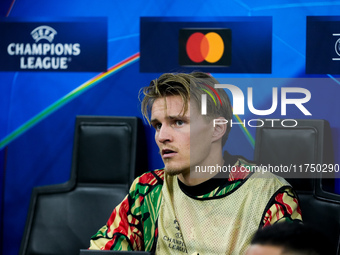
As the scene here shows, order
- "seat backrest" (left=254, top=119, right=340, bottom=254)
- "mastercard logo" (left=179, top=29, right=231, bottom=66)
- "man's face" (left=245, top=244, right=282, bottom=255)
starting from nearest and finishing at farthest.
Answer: "man's face" (left=245, top=244, right=282, bottom=255)
"seat backrest" (left=254, top=119, right=340, bottom=254)
"mastercard logo" (left=179, top=29, right=231, bottom=66)

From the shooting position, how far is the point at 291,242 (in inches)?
34.5

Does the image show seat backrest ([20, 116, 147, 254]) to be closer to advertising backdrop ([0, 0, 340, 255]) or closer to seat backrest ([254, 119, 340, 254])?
advertising backdrop ([0, 0, 340, 255])

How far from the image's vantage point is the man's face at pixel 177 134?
2121 millimetres

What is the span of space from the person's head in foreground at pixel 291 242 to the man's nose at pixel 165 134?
1243 mm

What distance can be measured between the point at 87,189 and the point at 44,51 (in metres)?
0.89

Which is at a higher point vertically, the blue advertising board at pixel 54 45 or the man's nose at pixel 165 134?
the blue advertising board at pixel 54 45

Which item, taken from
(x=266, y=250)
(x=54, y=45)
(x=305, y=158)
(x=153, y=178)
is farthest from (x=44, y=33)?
(x=266, y=250)

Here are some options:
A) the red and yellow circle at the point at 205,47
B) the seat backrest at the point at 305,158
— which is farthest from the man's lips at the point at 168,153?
the red and yellow circle at the point at 205,47

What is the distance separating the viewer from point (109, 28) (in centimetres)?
309

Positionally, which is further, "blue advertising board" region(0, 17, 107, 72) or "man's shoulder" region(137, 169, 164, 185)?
"blue advertising board" region(0, 17, 107, 72)

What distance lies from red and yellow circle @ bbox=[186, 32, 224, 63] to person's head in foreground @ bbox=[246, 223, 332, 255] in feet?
7.00

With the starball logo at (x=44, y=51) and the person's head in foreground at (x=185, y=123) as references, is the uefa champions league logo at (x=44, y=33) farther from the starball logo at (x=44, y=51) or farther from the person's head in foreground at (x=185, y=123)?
the person's head in foreground at (x=185, y=123)

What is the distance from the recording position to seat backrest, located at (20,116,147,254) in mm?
2898

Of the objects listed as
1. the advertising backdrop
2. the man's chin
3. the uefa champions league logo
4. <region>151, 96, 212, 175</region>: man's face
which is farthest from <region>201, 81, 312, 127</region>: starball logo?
the uefa champions league logo
